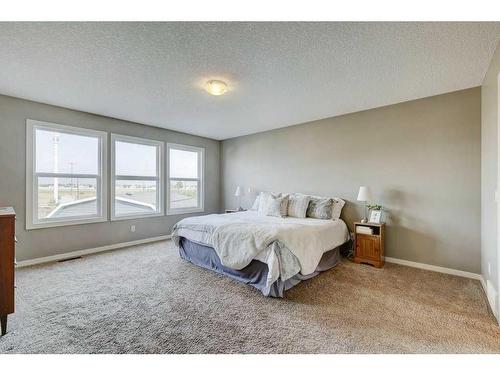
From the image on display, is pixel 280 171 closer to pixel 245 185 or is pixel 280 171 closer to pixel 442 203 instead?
pixel 245 185

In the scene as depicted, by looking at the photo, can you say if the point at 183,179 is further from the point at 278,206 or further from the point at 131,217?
the point at 278,206

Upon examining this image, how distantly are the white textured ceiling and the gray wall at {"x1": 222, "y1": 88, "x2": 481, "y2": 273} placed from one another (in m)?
0.32

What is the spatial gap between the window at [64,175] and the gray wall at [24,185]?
0.09 m

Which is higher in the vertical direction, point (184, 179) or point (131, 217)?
point (184, 179)

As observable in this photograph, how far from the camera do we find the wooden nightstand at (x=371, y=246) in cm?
332

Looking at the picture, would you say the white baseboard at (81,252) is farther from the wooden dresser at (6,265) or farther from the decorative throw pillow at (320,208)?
the decorative throw pillow at (320,208)

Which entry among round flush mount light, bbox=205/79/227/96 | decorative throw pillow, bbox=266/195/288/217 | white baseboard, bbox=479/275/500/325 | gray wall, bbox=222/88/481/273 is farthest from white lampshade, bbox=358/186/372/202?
round flush mount light, bbox=205/79/227/96

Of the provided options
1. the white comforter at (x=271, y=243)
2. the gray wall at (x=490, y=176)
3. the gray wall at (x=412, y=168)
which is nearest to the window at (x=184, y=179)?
the white comforter at (x=271, y=243)

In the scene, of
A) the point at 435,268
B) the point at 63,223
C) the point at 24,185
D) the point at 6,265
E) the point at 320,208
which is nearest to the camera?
the point at 6,265

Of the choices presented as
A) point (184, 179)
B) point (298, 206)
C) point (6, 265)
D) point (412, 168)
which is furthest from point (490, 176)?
point (184, 179)

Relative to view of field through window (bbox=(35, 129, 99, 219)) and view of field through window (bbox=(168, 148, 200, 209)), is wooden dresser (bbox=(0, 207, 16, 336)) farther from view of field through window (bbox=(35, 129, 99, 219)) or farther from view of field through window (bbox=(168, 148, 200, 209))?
view of field through window (bbox=(168, 148, 200, 209))

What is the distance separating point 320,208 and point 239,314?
2.34 metres

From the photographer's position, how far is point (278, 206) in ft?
13.4
